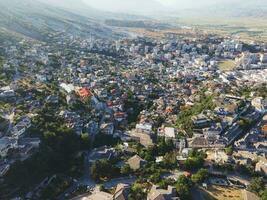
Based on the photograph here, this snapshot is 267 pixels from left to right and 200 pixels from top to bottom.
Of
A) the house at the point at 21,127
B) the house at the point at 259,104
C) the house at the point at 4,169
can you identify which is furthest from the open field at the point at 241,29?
the house at the point at 4,169

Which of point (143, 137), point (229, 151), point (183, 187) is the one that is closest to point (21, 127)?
point (143, 137)

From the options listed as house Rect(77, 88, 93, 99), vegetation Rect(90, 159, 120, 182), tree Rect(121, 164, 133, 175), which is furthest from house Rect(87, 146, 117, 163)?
house Rect(77, 88, 93, 99)

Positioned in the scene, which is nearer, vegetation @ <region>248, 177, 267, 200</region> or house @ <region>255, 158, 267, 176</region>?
vegetation @ <region>248, 177, 267, 200</region>

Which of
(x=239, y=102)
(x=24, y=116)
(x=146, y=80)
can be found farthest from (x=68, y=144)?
(x=146, y=80)

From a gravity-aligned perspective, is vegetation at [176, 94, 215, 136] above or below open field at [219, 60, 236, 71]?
above

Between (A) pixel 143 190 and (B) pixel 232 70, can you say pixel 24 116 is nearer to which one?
(A) pixel 143 190

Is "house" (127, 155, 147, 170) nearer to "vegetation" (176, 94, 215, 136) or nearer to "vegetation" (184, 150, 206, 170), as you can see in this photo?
"vegetation" (184, 150, 206, 170)

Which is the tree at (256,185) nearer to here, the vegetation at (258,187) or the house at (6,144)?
the vegetation at (258,187)

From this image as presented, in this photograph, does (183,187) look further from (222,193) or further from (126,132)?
(126,132)
